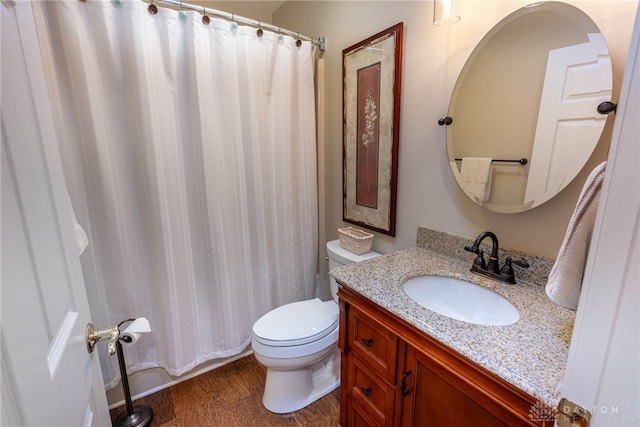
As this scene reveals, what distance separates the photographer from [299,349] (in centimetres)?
141

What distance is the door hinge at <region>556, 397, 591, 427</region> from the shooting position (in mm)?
454

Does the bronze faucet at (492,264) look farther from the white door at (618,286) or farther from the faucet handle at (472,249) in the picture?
the white door at (618,286)

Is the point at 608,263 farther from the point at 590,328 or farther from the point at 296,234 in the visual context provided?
the point at 296,234

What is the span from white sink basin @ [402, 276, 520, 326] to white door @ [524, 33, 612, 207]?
1.24ft

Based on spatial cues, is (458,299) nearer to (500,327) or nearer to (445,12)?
(500,327)

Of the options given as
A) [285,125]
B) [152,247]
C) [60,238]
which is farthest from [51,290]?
[285,125]

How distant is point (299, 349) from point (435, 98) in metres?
1.32

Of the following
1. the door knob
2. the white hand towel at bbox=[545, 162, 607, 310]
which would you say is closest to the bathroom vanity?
the white hand towel at bbox=[545, 162, 607, 310]

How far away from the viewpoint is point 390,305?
94cm

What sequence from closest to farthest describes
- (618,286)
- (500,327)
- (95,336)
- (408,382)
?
(618,286)
(95,336)
(500,327)
(408,382)

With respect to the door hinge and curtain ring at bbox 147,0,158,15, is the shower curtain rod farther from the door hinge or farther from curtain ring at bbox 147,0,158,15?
the door hinge

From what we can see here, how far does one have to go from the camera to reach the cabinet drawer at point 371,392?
1.03 metres

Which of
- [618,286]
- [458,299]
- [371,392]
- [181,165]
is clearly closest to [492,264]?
[458,299]

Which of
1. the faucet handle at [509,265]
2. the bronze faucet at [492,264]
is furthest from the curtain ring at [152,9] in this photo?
the faucet handle at [509,265]
